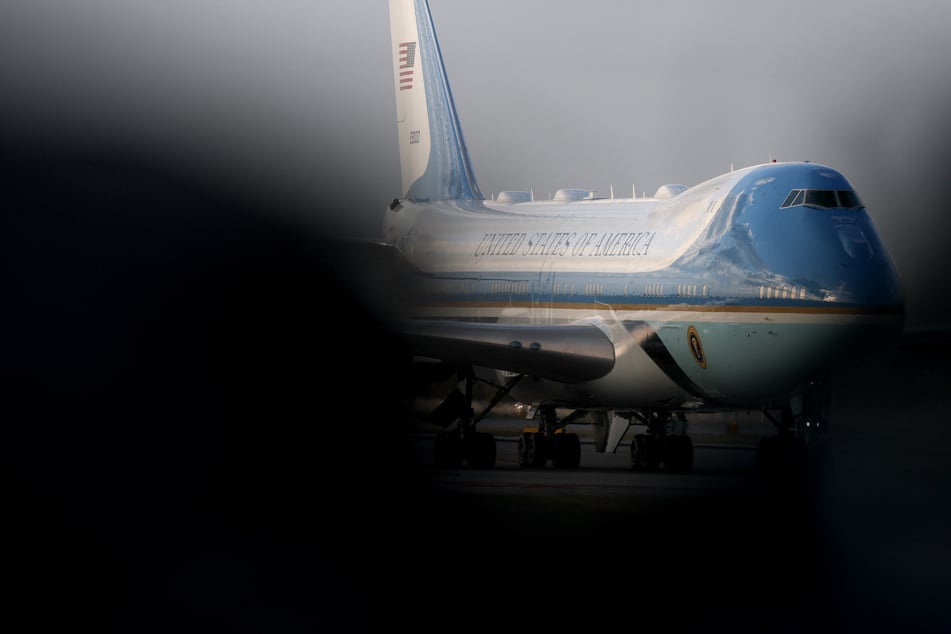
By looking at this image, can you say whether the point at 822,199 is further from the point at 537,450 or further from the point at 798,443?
the point at 537,450

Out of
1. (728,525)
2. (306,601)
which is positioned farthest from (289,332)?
(728,525)

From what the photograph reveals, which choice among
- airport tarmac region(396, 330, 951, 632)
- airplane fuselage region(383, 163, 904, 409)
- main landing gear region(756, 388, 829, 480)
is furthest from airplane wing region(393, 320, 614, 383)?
main landing gear region(756, 388, 829, 480)

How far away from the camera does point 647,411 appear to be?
38.8 metres

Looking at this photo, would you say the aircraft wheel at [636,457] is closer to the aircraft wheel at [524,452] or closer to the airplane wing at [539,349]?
the aircraft wheel at [524,452]

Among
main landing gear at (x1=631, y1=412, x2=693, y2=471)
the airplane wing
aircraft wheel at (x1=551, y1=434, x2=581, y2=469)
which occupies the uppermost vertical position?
the airplane wing

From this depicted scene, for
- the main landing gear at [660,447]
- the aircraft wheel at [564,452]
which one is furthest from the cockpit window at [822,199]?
the aircraft wheel at [564,452]

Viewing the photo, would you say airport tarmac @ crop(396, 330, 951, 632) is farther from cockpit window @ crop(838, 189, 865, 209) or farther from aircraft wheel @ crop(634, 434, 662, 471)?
cockpit window @ crop(838, 189, 865, 209)

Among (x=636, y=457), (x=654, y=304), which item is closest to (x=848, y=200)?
(x=654, y=304)

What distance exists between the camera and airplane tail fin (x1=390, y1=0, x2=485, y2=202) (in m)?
51.7

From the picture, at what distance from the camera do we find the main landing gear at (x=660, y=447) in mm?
40406

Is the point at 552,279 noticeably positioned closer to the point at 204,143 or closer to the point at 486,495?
the point at 486,495

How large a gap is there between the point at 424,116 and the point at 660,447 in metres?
16.8

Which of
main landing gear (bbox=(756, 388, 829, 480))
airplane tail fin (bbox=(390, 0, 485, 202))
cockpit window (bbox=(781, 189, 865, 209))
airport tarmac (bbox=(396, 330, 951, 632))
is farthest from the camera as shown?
airplane tail fin (bbox=(390, 0, 485, 202))

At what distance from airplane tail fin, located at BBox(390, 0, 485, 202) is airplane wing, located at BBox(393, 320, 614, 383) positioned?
14047 mm
